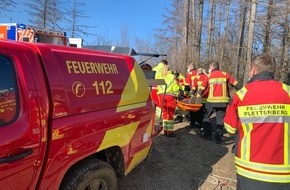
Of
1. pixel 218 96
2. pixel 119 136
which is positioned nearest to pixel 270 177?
pixel 119 136

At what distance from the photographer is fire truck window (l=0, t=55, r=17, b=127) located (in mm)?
2615

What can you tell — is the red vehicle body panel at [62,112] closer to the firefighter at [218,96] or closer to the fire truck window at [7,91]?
the fire truck window at [7,91]

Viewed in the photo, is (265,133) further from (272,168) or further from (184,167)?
(184,167)

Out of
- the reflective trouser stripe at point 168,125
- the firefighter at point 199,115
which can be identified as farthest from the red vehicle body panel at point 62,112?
the firefighter at point 199,115

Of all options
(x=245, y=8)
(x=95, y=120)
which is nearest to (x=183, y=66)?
(x=245, y=8)

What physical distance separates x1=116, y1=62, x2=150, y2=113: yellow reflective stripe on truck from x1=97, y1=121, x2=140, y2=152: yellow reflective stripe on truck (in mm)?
210

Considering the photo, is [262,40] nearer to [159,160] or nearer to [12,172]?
[159,160]

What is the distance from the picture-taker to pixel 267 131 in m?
3.06

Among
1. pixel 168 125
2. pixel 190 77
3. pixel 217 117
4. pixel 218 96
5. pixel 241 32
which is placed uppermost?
pixel 241 32

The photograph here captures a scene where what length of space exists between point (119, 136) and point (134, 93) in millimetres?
641

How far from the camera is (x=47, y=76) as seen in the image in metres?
2.95

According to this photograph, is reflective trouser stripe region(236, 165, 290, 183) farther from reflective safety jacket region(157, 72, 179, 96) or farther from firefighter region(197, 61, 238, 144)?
reflective safety jacket region(157, 72, 179, 96)

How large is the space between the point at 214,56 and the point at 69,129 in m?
28.9

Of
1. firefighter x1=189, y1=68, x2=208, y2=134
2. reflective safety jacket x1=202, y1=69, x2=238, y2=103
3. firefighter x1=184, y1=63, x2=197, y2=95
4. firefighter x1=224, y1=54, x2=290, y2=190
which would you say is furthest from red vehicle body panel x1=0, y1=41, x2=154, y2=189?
firefighter x1=184, y1=63, x2=197, y2=95
